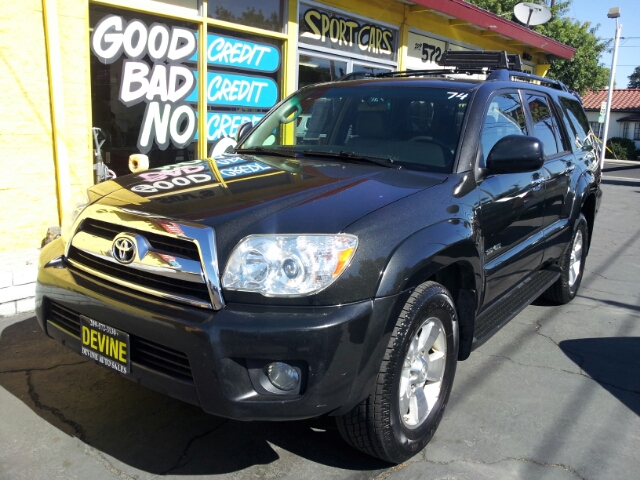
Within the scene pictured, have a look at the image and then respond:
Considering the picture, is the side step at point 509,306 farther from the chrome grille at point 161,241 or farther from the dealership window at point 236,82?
the dealership window at point 236,82

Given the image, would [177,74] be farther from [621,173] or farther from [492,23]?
[621,173]

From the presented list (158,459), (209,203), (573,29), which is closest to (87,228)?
(209,203)

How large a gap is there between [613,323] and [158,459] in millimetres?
3877

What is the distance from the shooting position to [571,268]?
5.45 meters

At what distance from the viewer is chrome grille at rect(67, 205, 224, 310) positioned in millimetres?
2354

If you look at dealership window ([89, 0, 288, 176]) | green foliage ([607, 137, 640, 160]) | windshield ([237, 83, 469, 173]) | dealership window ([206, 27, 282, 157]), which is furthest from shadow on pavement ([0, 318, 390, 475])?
green foliage ([607, 137, 640, 160])

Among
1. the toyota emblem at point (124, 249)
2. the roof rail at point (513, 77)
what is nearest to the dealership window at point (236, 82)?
the roof rail at point (513, 77)

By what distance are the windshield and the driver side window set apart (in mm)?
186

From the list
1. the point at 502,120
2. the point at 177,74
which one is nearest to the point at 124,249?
the point at 502,120

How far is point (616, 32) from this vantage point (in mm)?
22953

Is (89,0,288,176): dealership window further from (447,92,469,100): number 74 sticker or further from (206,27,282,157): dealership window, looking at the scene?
(447,92,469,100): number 74 sticker

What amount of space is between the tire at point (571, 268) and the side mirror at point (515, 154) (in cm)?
204

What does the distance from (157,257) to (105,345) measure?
0.48 m

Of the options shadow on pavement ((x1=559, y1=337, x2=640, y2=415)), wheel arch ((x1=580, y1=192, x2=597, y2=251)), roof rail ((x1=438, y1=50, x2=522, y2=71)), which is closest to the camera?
shadow on pavement ((x1=559, y1=337, x2=640, y2=415))
